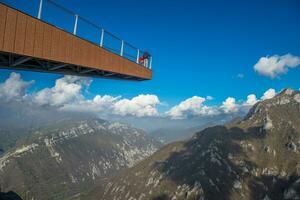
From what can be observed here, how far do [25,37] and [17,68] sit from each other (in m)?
6.31

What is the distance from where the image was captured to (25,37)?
24.7 metres

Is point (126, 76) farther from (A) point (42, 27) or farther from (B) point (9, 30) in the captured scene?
(B) point (9, 30)

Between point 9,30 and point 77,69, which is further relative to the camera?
point 77,69

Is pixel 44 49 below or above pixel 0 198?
above

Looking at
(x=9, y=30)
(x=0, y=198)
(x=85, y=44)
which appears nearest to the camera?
(x=9, y=30)

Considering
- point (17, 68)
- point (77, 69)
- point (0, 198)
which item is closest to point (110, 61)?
point (77, 69)

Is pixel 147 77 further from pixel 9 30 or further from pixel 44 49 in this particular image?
pixel 9 30

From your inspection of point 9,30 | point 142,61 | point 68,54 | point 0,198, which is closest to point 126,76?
point 142,61

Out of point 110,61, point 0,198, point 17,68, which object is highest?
point 110,61

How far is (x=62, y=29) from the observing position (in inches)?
1122

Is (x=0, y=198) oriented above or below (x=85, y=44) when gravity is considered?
below

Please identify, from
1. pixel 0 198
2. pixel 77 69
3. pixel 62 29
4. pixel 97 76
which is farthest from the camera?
pixel 0 198

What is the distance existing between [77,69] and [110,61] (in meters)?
3.89

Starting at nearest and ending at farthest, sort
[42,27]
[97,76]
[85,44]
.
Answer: [42,27]
[85,44]
[97,76]
